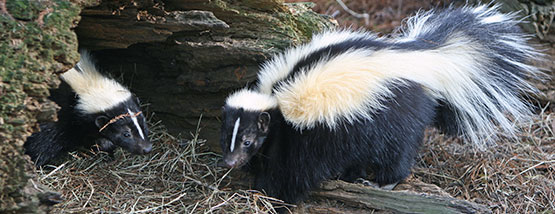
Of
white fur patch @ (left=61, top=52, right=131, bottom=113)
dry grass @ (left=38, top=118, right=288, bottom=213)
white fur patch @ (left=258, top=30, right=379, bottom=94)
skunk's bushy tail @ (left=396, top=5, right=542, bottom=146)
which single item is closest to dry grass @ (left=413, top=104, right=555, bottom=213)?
skunk's bushy tail @ (left=396, top=5, right=542, bottom=146)

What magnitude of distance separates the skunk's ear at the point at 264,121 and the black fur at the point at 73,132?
38.4 inches

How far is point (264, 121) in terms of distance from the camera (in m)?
3.92

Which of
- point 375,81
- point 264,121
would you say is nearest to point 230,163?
point 264,121

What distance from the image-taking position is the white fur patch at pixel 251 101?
3.89 meters

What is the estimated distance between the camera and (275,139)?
4.08 meters

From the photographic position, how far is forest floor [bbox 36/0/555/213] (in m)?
3.96

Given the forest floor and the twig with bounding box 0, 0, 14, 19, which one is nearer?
the twig with bounding box 0, 0, 14, 19

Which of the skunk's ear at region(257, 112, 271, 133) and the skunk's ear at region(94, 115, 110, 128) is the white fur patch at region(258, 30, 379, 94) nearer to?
the skunk's ear at region(257, 112, 271, 133)

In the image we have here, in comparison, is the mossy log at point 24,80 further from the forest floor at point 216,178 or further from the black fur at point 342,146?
the black fur at point 342,146

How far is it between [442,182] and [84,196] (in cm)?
267

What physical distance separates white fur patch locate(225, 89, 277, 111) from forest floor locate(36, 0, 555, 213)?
61 centimetres

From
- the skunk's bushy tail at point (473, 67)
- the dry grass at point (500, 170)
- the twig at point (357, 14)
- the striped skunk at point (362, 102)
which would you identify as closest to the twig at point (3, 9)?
the striped skunk at point (362, 102)

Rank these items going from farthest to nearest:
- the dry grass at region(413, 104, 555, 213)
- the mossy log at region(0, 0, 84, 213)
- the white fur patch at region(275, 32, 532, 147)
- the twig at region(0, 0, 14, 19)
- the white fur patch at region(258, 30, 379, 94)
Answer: the dry grass at region(413, 104, 555, 213) < the white fur patch at region(258, 30, 379, 94) < the white fur patch at region(275, 32, 532, 147) < the twig at region(0, 0, 14, 19) < the mossy log at region(0, 0, 84, 213)

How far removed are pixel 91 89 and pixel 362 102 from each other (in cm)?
217
